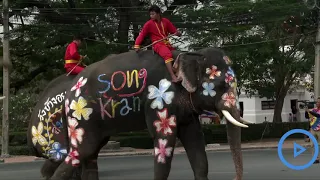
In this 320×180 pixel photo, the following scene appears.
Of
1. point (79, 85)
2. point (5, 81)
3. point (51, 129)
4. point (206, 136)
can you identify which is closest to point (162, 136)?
point (79, 85)

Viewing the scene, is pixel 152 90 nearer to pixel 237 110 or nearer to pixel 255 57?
pixel 237 110

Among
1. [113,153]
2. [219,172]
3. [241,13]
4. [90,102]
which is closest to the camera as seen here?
[90,102]

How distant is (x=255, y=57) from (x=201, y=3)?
12.3ft

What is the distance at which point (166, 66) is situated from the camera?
7.32 meters

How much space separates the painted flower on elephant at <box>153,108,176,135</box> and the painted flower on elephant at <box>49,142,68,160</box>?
1776 millimetres

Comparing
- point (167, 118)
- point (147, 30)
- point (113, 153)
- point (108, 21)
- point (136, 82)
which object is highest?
point (108, 21)

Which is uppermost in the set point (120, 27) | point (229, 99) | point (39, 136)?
point (120, 27)

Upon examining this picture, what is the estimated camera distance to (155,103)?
7203 millimetres

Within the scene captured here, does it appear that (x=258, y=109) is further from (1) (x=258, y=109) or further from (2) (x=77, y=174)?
(2) (x=77, y=174)

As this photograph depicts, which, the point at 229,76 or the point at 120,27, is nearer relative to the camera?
the point at 229,76

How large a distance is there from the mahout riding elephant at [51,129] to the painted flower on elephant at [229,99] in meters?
2.47

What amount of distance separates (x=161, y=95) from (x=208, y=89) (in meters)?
0.62

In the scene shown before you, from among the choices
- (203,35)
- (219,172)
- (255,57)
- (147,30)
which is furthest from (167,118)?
(255,57)

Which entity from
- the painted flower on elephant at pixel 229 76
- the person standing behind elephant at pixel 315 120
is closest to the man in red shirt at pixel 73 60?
the painted flower on elephant at pixel 229 76
